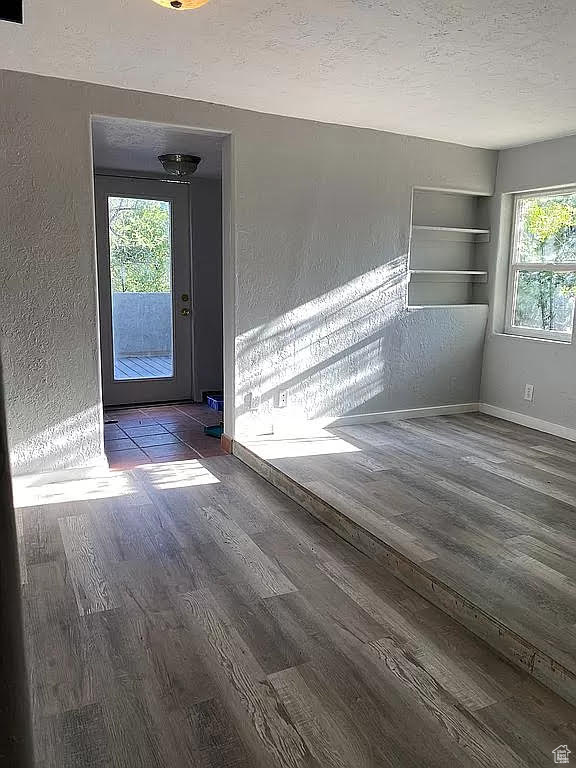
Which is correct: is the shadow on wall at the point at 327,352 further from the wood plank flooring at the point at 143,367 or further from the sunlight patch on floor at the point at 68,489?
the wood plank flooring at the point at 143,367

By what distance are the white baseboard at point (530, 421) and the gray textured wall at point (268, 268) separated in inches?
8.7

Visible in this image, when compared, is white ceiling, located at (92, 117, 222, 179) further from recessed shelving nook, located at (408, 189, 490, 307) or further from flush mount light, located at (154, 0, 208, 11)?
recessed shelving nook, located at (408, 189, 490, 307)

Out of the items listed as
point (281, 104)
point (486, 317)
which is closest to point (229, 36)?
point (281, 104)

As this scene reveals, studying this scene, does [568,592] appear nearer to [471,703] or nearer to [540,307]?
[471,703]

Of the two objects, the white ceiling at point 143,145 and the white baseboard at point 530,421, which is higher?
the white ceiling at point 143,145

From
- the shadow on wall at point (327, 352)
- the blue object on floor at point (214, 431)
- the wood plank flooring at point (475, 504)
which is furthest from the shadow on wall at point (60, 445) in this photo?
the blue object on floor at point (214, 431)

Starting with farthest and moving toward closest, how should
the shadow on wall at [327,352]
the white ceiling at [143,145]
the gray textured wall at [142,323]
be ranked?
the gray textured wall at [142,323] < the shadow on wall at [327,352] < the white ceiling at [143,145]

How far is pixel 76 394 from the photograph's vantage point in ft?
12.3

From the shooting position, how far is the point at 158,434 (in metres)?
5.02

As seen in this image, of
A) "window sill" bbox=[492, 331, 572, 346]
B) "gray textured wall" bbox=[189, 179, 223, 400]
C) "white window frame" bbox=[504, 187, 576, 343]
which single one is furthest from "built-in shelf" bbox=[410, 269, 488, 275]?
"gray textured wall" bbox=[189, 179, 223, 400]

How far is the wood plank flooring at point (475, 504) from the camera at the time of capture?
239 centimetres

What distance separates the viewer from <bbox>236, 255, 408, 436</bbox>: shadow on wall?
4.40 m

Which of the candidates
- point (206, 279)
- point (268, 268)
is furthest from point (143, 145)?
point (206, 279)

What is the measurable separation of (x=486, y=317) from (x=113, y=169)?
12.0 feet
